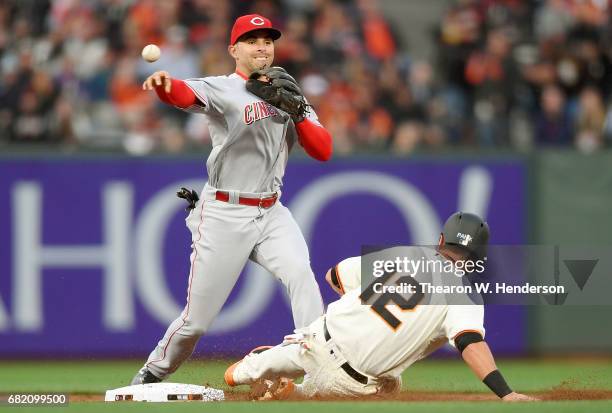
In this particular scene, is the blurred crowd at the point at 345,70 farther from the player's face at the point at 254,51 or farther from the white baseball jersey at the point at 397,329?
the white baseball jersey at the point at 397,329

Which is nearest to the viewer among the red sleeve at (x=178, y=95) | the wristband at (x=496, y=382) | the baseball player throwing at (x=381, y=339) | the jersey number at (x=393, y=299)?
the wristband at (x=496, y=382)

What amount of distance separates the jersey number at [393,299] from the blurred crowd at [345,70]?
496 centimetres

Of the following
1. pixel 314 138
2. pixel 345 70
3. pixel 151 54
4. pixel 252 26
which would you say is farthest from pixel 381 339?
pixel 345 70

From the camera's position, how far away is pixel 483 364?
21.4ft

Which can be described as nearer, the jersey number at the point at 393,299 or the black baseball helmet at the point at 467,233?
the jersey number at the point at 393,299

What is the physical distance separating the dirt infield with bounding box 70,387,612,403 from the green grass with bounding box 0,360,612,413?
1.24ft

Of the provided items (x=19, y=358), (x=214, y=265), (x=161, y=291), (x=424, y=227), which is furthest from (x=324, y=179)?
(x=214, y=265)

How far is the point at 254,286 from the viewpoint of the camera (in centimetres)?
1139

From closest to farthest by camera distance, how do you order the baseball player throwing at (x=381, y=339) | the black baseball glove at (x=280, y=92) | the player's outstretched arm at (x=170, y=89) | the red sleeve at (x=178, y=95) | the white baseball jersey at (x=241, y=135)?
the baseball player throwing at (x=381, y=339) < the player's outstretched arm at (x=170, y=89) < the red sleeve at (x=178, y=95) < the black baseball glove at (x=280, y=92) < the white baseball jersey at (x=241, y=135)

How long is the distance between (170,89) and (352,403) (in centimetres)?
204

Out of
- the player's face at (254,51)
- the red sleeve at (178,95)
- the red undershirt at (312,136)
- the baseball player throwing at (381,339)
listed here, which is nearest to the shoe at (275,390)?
the baseball player throwing at (381,339)

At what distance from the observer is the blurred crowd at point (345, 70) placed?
1266cm

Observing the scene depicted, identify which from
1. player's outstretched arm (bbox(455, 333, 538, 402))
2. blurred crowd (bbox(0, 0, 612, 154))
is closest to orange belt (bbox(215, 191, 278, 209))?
player's outstretched arm (bbox(455, 333, 538, 402))

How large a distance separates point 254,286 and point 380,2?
5.20 meters
